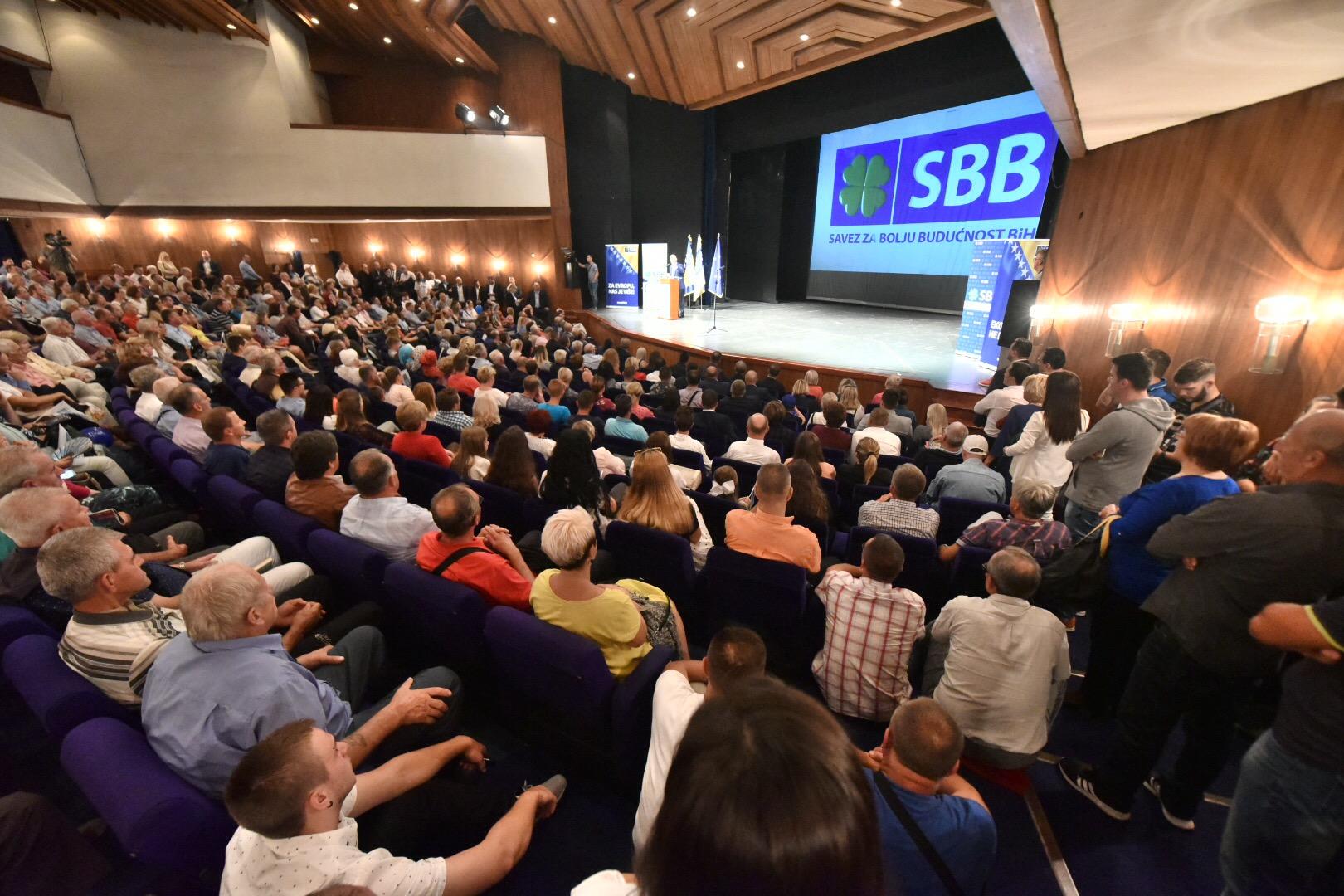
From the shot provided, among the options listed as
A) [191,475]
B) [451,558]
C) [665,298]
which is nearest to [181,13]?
[665,298]

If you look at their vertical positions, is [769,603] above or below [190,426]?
below

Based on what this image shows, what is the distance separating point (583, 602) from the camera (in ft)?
5.92

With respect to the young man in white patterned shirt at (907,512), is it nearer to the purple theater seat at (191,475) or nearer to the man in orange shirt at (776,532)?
the man in orange shirt at (776,532)

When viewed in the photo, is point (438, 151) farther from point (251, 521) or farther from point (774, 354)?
point (251, 521)

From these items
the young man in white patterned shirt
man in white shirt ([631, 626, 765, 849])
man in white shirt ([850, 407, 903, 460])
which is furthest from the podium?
man in white shirt ([631, 626, 765, 849])

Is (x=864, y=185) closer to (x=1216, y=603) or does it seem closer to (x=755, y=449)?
(x=755, y=449)

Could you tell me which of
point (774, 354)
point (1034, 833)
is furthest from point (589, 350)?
point (1034, 833)

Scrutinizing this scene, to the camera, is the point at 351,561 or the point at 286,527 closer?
the point at 351,561

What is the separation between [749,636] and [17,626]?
2.27 metres

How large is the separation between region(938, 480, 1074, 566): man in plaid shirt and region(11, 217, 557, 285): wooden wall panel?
546 inches

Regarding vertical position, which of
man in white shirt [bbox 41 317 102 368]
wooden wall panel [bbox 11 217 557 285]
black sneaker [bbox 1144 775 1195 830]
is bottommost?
black sneaker [bbox 1144 775 1195 830]

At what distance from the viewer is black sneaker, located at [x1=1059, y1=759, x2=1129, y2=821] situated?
188cm

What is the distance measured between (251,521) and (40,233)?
1417cm

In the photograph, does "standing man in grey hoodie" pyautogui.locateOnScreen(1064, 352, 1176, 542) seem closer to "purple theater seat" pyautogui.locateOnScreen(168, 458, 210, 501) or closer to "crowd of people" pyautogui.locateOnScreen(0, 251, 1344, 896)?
"crowd of people" pyautogui.locateOnScreen(0, 251, 1344, 896)
